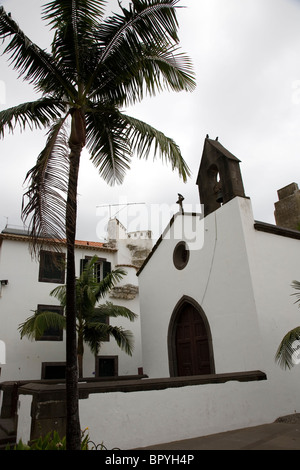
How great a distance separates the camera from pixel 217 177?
467 inches

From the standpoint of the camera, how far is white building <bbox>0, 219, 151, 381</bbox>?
15516mm

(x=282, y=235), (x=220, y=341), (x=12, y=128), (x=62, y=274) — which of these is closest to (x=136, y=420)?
(x=220, y=341)

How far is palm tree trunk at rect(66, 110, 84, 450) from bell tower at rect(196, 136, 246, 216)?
6258 mm

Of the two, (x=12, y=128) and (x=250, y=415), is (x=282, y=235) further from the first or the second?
(x=12, y=128)

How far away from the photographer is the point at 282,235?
33.4 ft

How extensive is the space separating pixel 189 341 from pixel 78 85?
8.85 m

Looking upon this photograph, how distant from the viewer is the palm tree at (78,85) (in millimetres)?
4367

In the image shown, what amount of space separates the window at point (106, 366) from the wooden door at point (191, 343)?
670cm

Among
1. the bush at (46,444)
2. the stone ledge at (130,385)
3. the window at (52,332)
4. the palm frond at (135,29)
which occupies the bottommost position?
the bush at (46,444)

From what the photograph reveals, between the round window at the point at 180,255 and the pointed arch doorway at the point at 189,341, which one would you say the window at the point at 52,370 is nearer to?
the pointed arch doorway at the point at 189,341

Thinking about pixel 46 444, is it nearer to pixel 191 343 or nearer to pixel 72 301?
pixel 72 301

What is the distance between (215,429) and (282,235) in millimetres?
5716

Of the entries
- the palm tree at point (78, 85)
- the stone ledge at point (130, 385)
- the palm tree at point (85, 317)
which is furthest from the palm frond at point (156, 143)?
the palm tree at point (85, 317)

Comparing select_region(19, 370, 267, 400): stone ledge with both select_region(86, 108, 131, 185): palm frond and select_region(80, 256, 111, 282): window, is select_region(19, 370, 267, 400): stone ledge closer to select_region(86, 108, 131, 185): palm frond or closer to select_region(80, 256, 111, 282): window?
select_region(86, 108, 131, 185): palm frond
